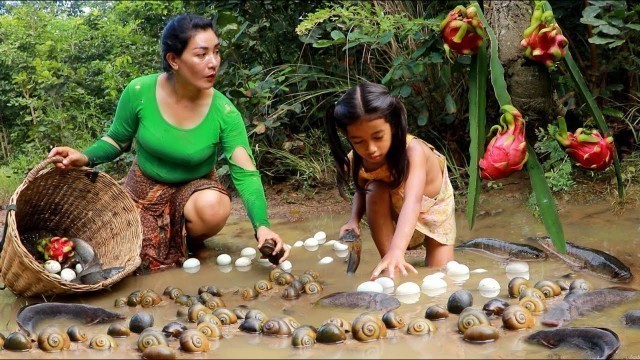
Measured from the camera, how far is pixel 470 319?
8.41 ft

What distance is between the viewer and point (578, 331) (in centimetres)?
242

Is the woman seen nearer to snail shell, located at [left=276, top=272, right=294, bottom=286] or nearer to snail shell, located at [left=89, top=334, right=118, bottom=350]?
snail shell, located at [left=276, top=272, right=294, bottom=286]

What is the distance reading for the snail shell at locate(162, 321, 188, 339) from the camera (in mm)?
2701

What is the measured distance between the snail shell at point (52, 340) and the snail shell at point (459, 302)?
136cm

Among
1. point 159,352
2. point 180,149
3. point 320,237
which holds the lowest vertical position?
point 320,237

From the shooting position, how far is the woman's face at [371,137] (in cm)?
329

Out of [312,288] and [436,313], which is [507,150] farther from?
[312,288]

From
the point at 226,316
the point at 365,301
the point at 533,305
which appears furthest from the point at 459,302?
the point at 226,316

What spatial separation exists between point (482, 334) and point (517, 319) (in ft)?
0.60

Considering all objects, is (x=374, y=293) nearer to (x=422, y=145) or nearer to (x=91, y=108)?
(x=422, y=145)

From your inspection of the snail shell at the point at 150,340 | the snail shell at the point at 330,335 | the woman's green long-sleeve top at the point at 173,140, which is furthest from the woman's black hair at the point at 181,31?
the snail shell at the point at 330,335

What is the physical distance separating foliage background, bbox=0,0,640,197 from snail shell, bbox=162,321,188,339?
8.57 feet

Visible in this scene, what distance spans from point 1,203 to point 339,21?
9.80 feet

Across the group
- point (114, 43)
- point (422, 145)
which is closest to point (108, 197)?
point (422, 145)
